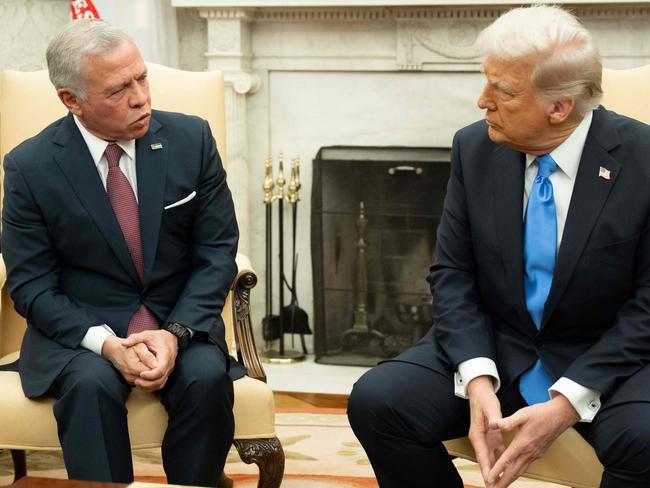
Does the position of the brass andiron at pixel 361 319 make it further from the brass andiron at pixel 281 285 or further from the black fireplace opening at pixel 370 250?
the brass andiron at pixel 281 285

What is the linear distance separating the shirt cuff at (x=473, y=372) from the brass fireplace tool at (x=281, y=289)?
2.21 metres

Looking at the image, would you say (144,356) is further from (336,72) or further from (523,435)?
(336,72)

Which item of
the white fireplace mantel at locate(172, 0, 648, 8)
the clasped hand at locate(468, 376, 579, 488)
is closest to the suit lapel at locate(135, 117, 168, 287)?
the clasped hand at locate(468, 376, 579, 488)

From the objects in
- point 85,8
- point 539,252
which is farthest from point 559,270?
point 85,8

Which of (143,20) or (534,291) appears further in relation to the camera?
(143,20)

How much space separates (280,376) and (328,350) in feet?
1.02

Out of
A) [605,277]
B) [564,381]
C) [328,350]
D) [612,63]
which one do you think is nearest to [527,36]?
[605,277]

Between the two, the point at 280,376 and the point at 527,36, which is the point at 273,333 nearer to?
the point at 280,376

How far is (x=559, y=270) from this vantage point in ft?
7.23

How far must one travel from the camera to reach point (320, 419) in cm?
368

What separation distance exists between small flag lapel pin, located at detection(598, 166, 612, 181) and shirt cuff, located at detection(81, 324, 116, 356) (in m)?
1.12

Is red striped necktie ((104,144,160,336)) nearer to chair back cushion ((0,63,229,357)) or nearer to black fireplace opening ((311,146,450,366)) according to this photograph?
chair back cushion ((0,63,229,357))

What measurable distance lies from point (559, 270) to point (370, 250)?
2228 millimetres

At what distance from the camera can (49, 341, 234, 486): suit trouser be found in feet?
7.48
